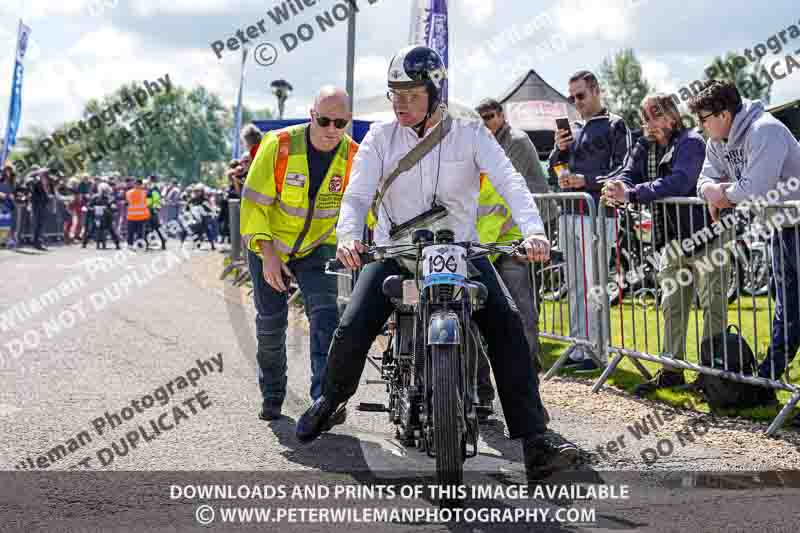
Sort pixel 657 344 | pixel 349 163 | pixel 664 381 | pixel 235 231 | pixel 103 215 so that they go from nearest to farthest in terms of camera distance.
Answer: pixel 349 163 < pixel 664 381 < pixel 657 344 < pixel 235 231 < pixel 103 215

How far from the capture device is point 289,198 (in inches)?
229

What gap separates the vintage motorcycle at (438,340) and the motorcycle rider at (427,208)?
0.40 ft

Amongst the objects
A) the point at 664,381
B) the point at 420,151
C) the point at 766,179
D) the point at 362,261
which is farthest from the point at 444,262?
the point at 664,381

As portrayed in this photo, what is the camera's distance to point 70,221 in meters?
30.0

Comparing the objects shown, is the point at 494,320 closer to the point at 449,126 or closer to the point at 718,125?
the point at 449,126

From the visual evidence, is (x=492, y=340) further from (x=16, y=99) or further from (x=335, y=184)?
(x=16, y=99)

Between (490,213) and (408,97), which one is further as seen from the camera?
(490,213)

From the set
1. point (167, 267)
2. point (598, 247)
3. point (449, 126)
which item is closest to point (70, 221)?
point (167, 267)

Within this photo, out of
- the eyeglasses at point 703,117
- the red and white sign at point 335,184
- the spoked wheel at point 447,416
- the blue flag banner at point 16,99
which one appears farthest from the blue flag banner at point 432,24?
the blue flag banner at point 16,99

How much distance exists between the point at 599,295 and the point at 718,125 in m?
1.61

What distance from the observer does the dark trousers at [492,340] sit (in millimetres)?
4441

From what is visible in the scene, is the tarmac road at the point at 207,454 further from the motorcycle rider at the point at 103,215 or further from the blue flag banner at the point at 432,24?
the motorcycle rider at the point at 103,215

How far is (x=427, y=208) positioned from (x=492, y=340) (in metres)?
0.71

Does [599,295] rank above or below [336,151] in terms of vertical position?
below
